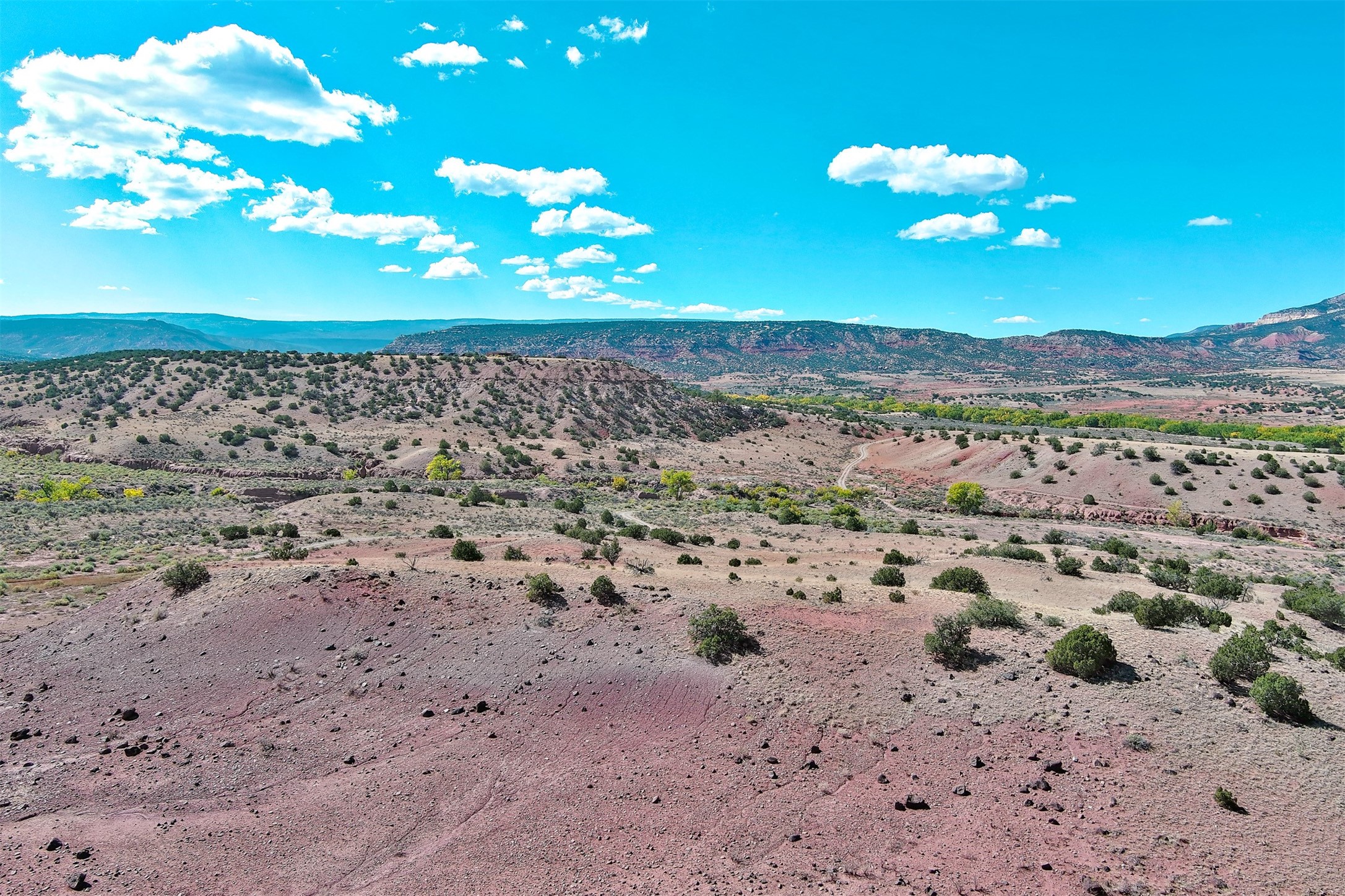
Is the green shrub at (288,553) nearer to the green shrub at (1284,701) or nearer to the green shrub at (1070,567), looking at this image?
the green shrub at (1284,701)

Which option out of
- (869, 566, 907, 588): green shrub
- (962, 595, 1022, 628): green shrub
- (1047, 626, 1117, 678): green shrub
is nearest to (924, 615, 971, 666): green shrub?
(962, 595, 1022, 628): green shrub

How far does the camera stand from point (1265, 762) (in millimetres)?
10602

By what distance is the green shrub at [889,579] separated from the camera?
20.7 metres

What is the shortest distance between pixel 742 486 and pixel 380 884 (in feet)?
173

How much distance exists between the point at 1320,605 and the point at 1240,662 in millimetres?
8741

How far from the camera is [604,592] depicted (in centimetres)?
1762

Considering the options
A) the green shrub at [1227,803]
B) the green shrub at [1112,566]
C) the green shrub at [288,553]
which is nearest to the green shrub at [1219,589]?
the green shrub at [1112,566]

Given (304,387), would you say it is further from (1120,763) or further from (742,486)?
(1120,763)

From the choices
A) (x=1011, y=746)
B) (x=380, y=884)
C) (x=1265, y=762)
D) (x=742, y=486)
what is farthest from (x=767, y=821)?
(x=742, y=486)

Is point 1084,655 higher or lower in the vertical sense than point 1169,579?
higher

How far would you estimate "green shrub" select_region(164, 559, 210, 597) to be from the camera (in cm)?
1856

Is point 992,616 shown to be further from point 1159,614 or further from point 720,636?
point 720,636

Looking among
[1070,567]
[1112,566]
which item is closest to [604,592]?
[1070,567]

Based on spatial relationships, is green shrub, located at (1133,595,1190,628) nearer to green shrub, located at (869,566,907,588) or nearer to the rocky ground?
the rocky ground
